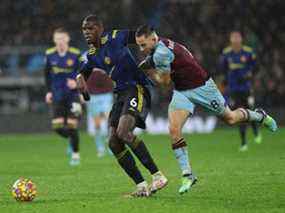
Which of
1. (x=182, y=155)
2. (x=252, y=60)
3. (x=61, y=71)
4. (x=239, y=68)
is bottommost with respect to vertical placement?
(x=182, y=155)

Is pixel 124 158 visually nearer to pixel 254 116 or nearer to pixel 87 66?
pixel 87 66

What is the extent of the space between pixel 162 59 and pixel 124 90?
94cm

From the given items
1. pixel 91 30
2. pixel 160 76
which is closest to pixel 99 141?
pixel 91 30

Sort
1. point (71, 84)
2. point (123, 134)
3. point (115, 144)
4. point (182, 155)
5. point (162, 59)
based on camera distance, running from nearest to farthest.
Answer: point (162, 59), point (123, 134), point (182, 155), point (115, 144), point (71, 84)

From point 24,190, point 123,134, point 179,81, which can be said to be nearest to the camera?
point 24,190

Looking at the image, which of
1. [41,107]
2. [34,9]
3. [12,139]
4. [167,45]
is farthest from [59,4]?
[167,45]

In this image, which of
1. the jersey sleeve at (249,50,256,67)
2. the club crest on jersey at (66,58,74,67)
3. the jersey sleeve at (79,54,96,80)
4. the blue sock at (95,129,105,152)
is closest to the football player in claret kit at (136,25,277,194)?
the jersey sleeve at (79,54,96,80)

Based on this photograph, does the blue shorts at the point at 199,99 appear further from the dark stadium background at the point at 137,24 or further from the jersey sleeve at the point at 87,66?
the dark stadium background at the point at 137,24

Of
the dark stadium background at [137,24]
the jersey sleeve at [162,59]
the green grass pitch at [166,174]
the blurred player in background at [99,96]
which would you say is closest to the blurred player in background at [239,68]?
the green grass pitch at [166,174]

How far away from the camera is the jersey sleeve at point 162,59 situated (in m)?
10.9

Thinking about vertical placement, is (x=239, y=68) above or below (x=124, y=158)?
above

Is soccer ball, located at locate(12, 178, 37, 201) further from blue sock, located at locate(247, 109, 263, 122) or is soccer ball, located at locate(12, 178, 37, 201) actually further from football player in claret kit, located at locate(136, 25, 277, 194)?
blue sock, located at locate(247, 109, 263, 122)

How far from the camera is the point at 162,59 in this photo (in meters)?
10.9

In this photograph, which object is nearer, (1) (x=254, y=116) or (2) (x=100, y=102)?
(1) (x=254, y=116)
